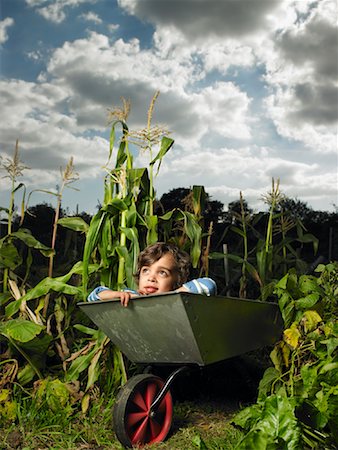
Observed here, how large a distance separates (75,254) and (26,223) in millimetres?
1458

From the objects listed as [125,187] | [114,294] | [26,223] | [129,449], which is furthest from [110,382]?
[26,223]

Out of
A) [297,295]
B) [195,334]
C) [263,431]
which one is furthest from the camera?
[297,295]

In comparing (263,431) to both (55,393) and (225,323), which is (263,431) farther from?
(55,393)

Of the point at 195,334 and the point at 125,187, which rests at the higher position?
the point at 125,187

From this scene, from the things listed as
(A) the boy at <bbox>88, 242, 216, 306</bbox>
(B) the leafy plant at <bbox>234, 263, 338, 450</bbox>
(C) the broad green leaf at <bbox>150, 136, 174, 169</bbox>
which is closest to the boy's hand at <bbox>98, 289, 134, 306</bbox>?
(A) the boy at <bbox>88, 242, 216, 306</bbox>

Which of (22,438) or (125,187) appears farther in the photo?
(125,187)

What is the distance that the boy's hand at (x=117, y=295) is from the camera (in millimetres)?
2275

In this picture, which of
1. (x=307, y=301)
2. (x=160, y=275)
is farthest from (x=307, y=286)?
(x=160, y=275)

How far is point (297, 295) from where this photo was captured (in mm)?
2684

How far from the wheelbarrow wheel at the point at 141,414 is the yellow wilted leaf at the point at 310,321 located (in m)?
0.67

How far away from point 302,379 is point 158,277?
74cm

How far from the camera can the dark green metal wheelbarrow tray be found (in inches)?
86.8

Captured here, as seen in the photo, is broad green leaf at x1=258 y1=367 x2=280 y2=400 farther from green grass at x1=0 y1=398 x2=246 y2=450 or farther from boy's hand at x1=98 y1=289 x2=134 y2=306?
boy's hand at x1=98 y1=289 x2=134 y2=306

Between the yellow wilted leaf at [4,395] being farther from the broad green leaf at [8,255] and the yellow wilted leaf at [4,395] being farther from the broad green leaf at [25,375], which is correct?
the broad green leaf at [8,255]
